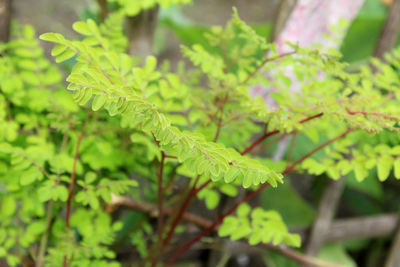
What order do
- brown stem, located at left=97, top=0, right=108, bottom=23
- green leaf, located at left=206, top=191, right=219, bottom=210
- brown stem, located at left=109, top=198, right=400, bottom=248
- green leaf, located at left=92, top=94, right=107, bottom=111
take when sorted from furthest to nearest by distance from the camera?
brown stem, located at left=109, top=198, right=400, bottom=248, brown stem, located at left=97, top=0, right=108, bottom=23, green leaf, located at left=206, top=191, right=219, bottom=210, green leaf, located at left=92, top=94, right=107, bottom=111

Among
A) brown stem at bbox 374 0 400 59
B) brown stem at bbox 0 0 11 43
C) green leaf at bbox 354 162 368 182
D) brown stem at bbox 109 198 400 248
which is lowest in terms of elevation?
brown stem at bbox 109 198 400 248

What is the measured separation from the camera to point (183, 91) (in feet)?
3.35

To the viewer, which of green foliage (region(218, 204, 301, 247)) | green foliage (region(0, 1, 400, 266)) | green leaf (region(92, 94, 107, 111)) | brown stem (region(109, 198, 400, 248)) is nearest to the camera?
green leaf (region(92, 94, 107, 111))

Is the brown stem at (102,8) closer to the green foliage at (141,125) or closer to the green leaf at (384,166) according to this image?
the green foliage at (141,125)

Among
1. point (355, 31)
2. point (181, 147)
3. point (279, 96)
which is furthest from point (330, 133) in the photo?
point (355, 31)

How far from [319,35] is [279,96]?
0.51 m

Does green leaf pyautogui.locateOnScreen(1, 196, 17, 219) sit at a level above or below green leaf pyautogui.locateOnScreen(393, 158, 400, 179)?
below

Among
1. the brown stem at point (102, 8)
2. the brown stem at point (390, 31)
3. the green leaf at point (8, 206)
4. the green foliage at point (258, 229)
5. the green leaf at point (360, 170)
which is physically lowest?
the green leaf at point (8, 206)

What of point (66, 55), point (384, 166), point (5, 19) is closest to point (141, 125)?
point (66, 55)

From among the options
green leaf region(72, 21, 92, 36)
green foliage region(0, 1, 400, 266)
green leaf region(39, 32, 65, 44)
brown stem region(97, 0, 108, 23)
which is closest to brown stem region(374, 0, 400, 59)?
green foliage region(0, 1, 400, 266)

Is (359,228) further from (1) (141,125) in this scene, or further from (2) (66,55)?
(2) (66,55)

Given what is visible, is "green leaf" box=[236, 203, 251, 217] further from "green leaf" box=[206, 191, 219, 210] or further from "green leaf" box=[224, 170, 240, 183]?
"green leaf" box=[224, 170, 240, 183]

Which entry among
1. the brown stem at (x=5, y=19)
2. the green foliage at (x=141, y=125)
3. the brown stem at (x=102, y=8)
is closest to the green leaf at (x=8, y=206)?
the green foliage at (x=141, y=125)

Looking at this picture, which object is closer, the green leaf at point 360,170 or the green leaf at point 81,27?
the green leaf at point 81,27
